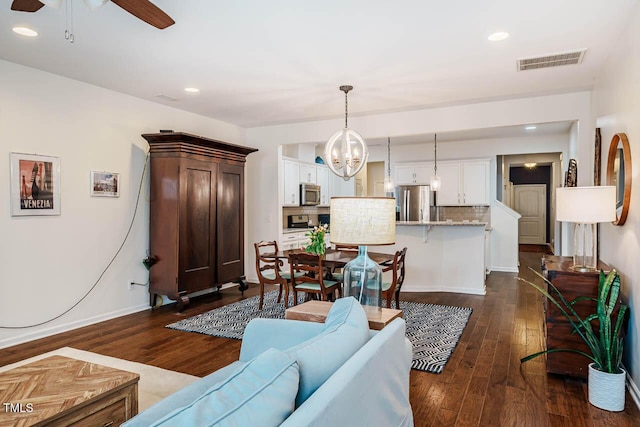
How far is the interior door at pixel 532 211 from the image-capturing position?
11.6 meters

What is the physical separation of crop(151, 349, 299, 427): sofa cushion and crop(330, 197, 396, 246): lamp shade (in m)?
1.08

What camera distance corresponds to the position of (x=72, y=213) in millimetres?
4195

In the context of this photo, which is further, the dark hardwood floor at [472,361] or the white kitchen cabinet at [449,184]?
the white kitchen cabinet at [449,184]

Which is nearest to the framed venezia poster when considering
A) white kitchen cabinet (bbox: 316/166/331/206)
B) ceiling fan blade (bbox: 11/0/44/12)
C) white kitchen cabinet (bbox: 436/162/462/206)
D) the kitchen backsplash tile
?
ceiling fan blade (bbox: 11/0/44/12)

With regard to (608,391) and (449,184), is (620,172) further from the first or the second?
(449,184)

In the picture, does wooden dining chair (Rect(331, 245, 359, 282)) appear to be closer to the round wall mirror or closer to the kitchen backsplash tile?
the round wall mirror

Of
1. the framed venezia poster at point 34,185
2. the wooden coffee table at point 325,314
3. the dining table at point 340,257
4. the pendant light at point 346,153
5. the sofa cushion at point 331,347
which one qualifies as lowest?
the wooden coffee table at point 325,314

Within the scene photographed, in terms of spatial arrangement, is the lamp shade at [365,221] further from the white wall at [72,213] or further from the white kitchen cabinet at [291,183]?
the white kitchen cabinet at [291,183]

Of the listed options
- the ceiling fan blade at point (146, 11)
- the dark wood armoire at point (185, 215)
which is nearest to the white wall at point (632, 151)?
the ceiling fan blade at point (146, 11)

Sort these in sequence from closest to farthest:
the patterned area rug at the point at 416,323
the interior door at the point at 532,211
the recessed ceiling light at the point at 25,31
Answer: the recessed ceiling light at the point at 25,31, the patterned area rug at the point at 416,323, the interior door at the point at 532,211

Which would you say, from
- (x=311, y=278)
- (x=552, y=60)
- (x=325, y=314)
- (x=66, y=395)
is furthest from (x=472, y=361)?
(x=66, y=395)

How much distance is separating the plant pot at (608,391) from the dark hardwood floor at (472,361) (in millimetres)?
50

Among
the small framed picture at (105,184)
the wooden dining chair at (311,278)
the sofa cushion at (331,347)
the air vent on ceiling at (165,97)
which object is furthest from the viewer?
the air vent on ceiling at (165,97)

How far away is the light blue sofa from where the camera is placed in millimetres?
981
